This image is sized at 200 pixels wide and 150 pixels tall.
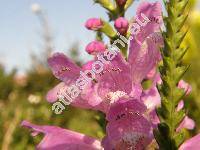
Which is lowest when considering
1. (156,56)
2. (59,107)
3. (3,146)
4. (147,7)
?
(3,146)

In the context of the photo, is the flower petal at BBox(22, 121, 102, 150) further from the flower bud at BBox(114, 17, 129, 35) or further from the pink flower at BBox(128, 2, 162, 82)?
the flower bud at BBox(114, 17, 129, 35)

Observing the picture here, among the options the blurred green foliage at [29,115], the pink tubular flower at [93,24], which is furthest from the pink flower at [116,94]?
the blurred green foliage at [29,115]

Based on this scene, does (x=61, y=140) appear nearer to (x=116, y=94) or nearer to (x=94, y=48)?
(x=116, y=94)

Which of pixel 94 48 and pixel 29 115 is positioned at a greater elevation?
pixel 94 48

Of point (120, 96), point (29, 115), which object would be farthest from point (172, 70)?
point (29, 115)

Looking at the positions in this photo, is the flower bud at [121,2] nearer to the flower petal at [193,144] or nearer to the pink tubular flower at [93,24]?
the pink tubular flower at [93,24]

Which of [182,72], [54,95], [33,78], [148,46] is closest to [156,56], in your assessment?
[148,46]

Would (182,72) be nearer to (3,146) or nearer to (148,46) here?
(148,46)

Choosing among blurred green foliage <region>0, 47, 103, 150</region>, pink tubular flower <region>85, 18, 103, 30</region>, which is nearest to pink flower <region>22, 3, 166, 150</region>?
pink tubular flower <region>85, 18, 103, 30</region>
